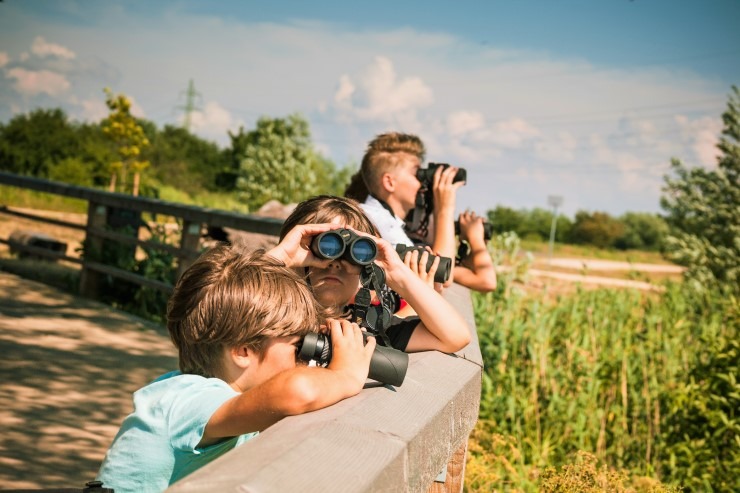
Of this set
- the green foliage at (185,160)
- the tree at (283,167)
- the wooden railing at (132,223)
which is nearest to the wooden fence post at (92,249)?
the wooden railing at (132,223)

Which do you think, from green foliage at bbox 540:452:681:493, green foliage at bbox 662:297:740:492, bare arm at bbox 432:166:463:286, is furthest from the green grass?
green foliage at bbox 540:452:681:493

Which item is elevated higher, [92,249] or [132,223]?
[132,223]

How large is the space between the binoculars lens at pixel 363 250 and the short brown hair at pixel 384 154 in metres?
2.26

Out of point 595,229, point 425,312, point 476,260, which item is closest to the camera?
point 425,312

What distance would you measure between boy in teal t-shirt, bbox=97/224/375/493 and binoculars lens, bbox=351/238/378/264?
38 cm

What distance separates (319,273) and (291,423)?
1461mm

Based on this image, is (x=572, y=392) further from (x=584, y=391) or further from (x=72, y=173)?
(x=72, y=173)

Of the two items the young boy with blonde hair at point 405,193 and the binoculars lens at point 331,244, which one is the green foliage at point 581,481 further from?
the young boy with blonde hair at point 405,193

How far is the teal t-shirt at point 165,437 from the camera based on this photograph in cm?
174

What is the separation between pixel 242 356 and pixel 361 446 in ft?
2.35

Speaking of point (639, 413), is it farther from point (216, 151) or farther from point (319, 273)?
point (216, 151)

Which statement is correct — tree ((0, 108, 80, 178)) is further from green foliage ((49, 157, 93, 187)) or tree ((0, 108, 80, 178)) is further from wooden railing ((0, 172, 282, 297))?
wooden railing ((0, 172, 282, 297))

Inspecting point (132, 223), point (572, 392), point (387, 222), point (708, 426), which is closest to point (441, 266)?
point (387, 222)

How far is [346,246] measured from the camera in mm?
2570
